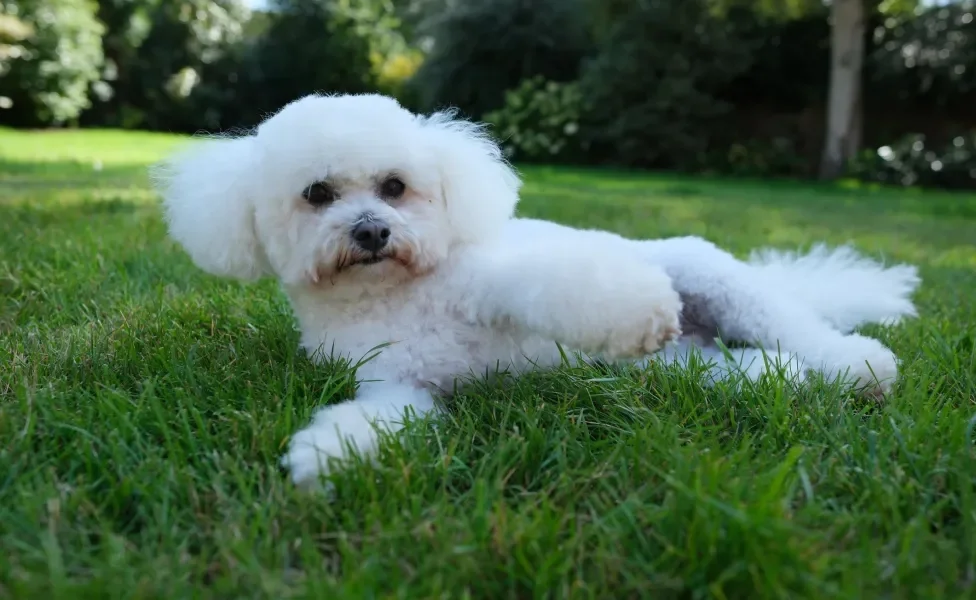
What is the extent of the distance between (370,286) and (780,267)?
180cm

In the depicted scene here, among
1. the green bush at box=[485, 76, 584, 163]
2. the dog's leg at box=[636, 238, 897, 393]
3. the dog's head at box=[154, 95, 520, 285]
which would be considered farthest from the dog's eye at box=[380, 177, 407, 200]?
the green bush at box=[485, 76, 584, 163]

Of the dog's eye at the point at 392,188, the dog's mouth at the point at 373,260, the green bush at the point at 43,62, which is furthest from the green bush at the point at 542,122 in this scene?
the dog's mouth at the point at 373,260

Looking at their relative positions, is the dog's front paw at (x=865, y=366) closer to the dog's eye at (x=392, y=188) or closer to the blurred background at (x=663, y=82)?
the dog's eye at (x=392, y=188)

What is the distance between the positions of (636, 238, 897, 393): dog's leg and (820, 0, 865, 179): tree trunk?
14.1 metres

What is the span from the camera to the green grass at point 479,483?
1138 mm

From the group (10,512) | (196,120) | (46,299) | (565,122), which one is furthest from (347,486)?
(196,120)

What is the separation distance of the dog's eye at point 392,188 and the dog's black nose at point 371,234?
16 centimetres

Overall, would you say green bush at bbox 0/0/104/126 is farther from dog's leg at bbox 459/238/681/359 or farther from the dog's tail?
dog's leg at bbox 459/238/681/359

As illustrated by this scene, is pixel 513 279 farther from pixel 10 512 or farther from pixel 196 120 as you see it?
pixel 196 120

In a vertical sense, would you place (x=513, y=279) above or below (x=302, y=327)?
above

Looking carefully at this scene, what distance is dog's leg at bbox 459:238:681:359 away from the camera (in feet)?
5.39

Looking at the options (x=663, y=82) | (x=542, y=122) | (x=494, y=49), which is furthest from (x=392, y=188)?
(x=494, y=49)

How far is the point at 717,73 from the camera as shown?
16.7 m

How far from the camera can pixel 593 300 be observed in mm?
1654
